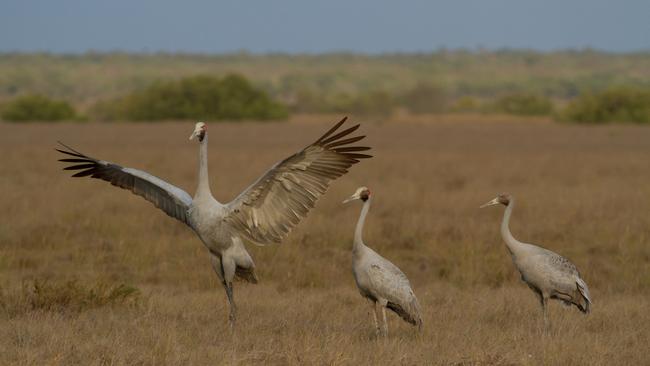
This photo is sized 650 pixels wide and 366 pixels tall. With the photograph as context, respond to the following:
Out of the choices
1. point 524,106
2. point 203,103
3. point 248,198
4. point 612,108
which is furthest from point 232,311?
point 524,106

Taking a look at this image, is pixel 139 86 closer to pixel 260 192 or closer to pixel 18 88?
pixel 18 88

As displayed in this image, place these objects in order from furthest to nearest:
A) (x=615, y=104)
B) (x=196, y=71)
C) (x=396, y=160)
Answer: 1. (x=196, y=71)
2. (x=615, y=104)
3. (x=396, y=160)

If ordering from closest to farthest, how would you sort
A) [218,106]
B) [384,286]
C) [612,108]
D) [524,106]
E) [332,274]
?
[384,286]
[332,274]
[612,108]
[218,106]
[524,106]

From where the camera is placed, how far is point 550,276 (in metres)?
8.56

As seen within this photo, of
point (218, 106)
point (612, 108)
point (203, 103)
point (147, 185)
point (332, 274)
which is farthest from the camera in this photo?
point (218, 106)

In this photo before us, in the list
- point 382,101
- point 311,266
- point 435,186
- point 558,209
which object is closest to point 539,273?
point 311,266

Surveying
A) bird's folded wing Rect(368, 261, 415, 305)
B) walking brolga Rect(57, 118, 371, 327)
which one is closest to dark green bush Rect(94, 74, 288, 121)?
walking brolga Rect(57, 118, 371, 327)

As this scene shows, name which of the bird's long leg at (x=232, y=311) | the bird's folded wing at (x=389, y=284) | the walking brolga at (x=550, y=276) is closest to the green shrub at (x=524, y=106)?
the walking brolga at (x=550, y=276)

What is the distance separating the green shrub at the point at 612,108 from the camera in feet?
144

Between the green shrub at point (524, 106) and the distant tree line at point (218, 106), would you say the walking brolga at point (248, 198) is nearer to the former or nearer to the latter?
the distant tree line at point (218, 106)

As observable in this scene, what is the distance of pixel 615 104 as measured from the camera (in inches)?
1784

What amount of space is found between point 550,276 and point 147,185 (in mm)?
3284

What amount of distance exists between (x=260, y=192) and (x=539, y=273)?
7.84 feet

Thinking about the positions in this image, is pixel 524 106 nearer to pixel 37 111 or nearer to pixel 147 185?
pixel 37 111
